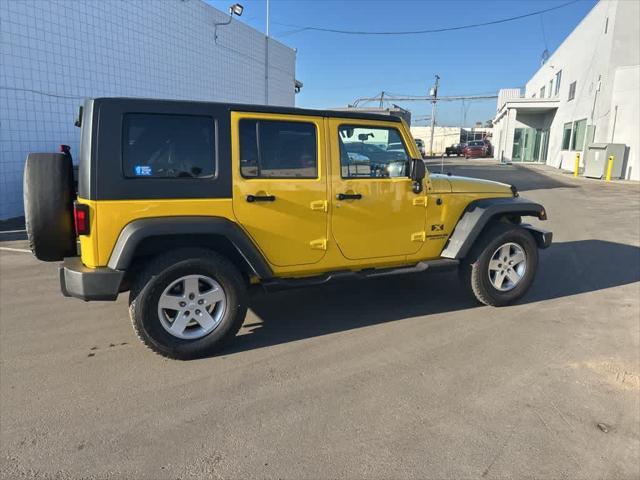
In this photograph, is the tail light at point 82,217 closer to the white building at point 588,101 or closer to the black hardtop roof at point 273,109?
the black hardtop roof at point 273,109

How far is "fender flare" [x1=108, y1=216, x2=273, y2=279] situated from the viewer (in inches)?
134

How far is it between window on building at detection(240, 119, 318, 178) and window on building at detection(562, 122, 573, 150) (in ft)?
93.8

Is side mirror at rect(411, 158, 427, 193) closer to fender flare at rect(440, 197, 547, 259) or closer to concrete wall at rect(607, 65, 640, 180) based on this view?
fender flare at rect(440, 197, 547, 259)

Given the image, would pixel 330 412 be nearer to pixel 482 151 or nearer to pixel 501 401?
pixel 501 401

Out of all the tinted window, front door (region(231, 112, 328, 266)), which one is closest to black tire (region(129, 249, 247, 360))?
front door (region(231, 112, 328, 266))

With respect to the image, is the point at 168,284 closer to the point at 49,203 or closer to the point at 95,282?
the point at 95,282

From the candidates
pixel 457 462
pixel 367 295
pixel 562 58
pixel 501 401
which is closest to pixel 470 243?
pixel 367 295

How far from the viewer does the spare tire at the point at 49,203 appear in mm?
3486

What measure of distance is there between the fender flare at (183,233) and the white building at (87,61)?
7.35 m

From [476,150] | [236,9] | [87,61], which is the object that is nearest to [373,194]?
[87,61]

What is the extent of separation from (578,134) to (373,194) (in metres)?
26.4

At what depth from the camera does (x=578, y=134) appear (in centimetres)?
2597

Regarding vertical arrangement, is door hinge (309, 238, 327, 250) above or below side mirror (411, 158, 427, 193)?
below

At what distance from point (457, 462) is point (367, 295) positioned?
2.84 metres
